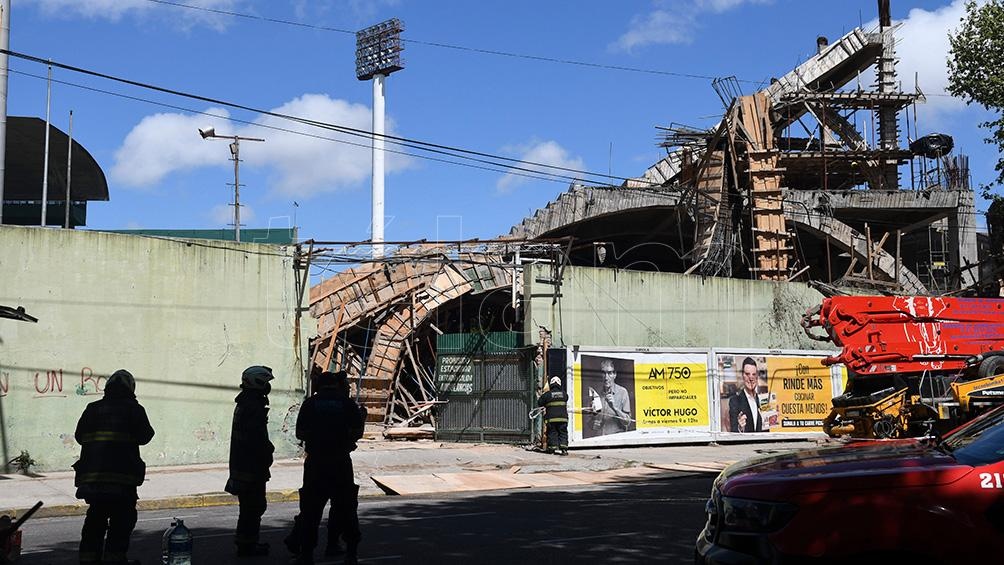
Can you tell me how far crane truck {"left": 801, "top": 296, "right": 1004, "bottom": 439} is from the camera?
55.7 ft

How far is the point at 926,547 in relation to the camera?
4711 mm

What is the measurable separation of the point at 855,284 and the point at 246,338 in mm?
20204

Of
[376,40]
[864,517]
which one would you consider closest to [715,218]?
[864,517]

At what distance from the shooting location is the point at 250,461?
8.65 meters

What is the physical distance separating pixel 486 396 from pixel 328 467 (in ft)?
47.5

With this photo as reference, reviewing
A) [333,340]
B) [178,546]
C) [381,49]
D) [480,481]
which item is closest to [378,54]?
[381,49]

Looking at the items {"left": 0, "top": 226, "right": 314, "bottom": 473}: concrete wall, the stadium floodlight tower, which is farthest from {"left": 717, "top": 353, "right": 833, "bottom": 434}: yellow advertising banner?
the stadium floodlight tower

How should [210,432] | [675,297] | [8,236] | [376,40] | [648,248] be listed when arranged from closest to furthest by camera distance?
[8,236]
[210,432]
[675,297]
[648,248]
[376,40]

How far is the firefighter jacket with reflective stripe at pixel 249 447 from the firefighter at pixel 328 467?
520 mm

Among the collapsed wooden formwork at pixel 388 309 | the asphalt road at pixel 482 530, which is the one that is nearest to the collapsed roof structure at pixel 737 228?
the collapsed wooden formwork at pixel 388 309

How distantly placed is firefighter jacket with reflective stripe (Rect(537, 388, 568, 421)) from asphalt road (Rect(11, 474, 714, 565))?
227 inches

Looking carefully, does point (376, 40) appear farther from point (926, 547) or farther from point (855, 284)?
point (926, 547)

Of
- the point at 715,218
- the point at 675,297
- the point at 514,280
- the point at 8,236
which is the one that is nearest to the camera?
the point at 8,236

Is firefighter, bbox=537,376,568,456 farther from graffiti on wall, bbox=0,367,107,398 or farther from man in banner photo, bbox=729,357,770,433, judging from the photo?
graffiti on wall, bbox=0,367,107,398
